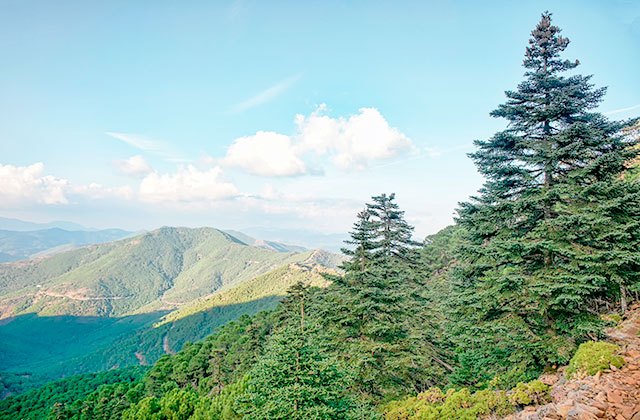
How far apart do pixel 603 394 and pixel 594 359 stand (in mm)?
1454

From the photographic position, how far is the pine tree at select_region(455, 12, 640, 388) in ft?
34.1

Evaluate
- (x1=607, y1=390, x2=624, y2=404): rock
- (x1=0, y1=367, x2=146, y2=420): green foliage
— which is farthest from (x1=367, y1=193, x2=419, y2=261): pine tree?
(x1=0, y1=367, x2=146, y2=420): green foliage

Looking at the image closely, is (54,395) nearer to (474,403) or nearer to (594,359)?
(474,403)

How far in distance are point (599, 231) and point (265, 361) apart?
11.3 m

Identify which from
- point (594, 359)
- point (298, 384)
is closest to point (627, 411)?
point (594, 359)

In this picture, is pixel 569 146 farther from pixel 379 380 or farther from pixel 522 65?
pixel 379 380

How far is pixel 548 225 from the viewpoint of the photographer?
11328 mm

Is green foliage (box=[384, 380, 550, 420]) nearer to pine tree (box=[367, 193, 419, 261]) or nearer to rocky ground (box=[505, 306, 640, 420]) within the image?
rocky ground (box=[505, 306, 640, 420])

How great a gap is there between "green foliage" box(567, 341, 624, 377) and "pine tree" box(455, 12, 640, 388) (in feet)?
3.88

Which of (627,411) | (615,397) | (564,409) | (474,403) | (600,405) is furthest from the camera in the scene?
(474,403)

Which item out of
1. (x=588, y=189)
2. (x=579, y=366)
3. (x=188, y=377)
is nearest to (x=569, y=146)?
(x=588, y=189)

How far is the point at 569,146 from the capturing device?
35.8 feet

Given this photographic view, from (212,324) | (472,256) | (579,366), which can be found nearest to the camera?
(579,366)

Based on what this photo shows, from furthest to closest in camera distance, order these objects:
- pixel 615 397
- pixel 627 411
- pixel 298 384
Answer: pixel 298 384 → pixel 615 397 → pixel 627 411
